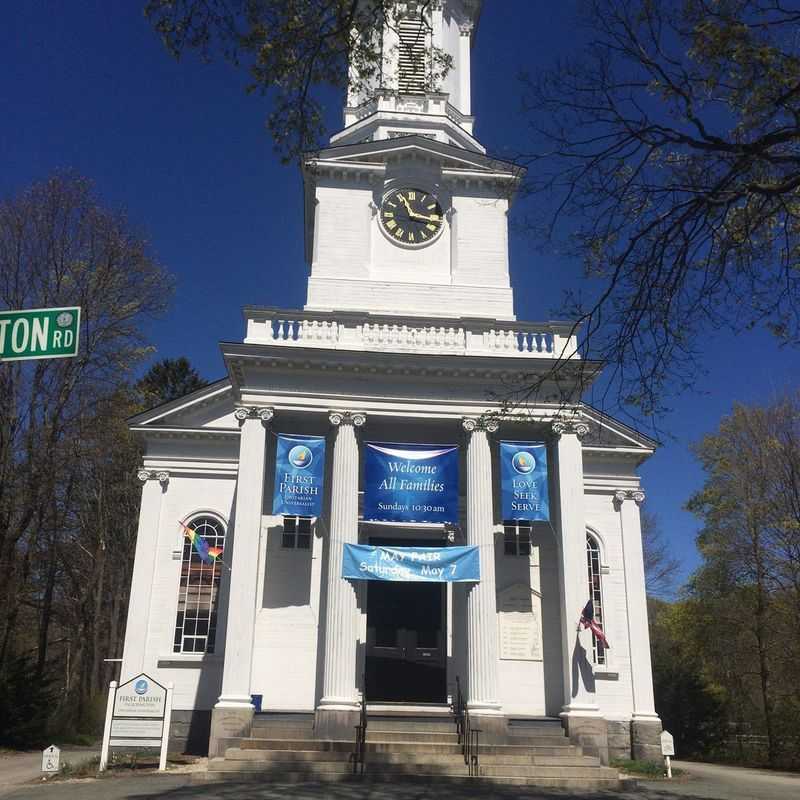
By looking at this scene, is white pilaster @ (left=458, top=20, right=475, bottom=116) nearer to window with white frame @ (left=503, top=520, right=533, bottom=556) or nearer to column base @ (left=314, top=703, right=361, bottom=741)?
window with white frame @ (left=503, top=520, right=533, bottom=556)

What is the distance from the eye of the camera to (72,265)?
89.7ft

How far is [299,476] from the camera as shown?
19.3 metres

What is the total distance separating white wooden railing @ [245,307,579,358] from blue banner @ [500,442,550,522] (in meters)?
2.49

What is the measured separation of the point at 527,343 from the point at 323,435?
232 inches

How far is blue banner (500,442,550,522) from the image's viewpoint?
19438 millimetres

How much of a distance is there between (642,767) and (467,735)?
5.93 m

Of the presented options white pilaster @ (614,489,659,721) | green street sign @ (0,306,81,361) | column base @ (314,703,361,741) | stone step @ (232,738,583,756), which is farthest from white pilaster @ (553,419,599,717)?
green street sign @ (0,306,81,361)

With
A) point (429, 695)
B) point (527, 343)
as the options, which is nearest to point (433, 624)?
point (429, 695)

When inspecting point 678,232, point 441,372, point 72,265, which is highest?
point 72,265

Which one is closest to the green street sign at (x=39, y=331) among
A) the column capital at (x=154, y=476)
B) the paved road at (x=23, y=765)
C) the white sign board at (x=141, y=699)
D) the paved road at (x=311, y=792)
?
the paved road at (x=311, y=792)

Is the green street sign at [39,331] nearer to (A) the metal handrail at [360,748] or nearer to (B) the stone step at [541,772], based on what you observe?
(A) the metal handrail at [360,748]

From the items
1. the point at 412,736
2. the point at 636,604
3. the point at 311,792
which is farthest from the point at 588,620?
the point at 311,792

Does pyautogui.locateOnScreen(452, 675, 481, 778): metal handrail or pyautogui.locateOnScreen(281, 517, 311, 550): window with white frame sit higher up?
pyautogui.locateOnScreen(281, 517, 311, 550): window with white frame

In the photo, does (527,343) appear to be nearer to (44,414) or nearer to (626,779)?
(626,779)
